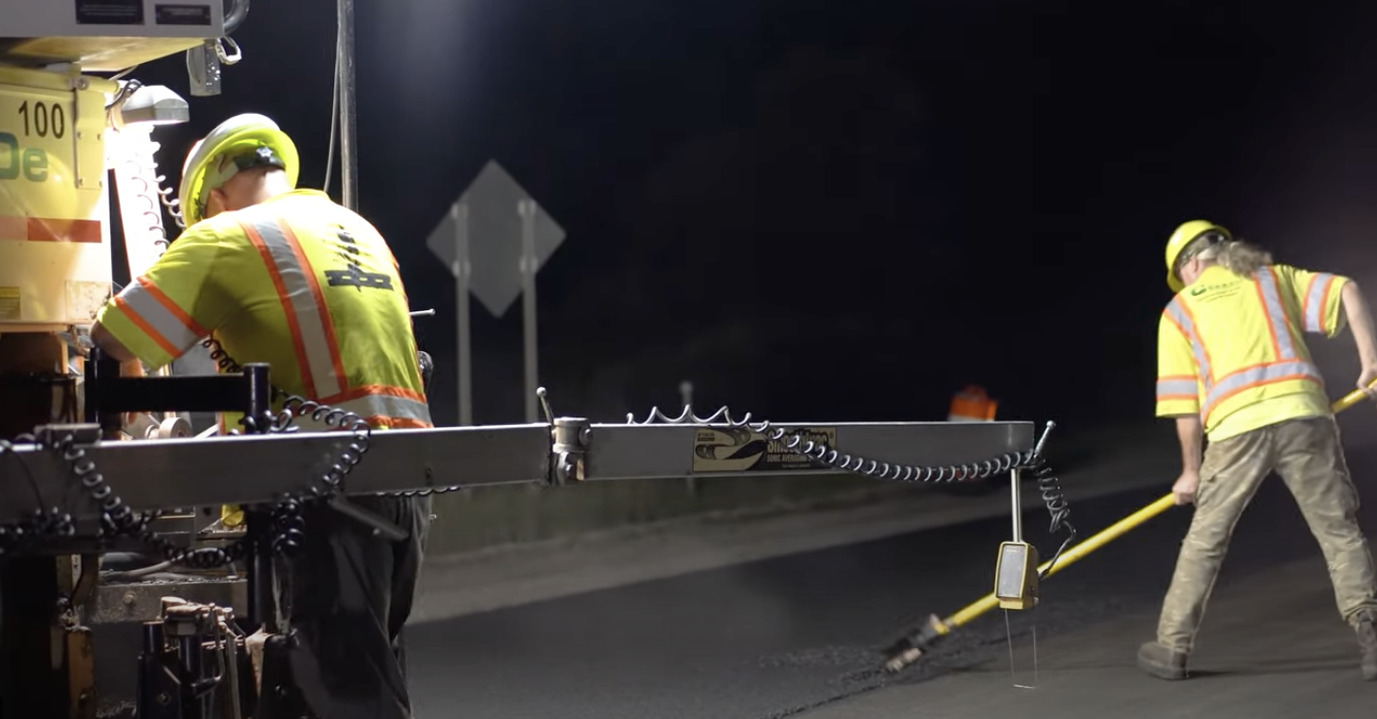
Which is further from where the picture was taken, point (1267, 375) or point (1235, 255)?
point (1235, 255)

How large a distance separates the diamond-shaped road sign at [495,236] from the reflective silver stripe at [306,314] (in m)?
8.49

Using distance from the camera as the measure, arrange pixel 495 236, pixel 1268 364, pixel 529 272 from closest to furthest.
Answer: pixel 1268 364
pixel 529 272
pixel 495 236

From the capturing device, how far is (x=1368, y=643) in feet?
24.1

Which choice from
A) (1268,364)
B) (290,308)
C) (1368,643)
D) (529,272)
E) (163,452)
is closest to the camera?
(163,452)

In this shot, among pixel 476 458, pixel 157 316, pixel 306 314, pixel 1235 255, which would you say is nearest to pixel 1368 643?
pixel 1235 255

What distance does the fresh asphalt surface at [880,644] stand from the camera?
23.4 ft

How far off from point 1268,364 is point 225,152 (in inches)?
189

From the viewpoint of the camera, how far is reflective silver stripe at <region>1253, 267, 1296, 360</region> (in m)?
7.74

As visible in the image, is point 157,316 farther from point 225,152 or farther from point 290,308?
point 225,152

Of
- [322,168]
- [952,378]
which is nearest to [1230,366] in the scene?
[322,168]

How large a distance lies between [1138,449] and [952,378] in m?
7.11

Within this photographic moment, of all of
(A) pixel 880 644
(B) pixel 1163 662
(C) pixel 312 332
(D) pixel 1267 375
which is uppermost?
(C) pixel 312 332

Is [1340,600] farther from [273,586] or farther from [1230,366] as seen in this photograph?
[273,586]

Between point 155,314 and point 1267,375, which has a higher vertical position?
point 155,314
